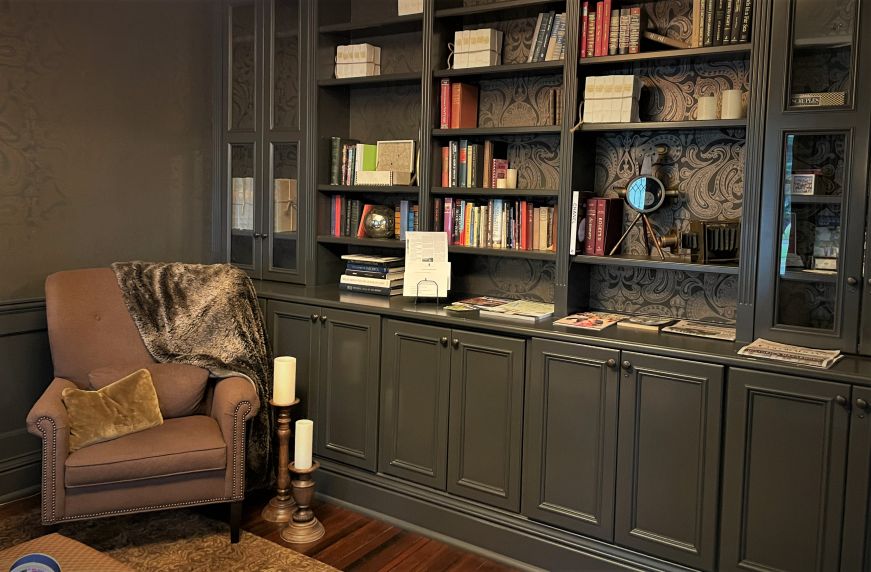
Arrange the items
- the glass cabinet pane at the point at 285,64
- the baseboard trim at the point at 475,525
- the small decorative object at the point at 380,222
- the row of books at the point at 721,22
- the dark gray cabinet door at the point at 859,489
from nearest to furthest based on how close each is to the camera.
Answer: the dark gray cabinet door at the point at 859,489, the row of books at the point at 721,22, the baseboard trim at the point at 475,525, the small decorative object at the point at 380,222, the glass cabinet pane at the point at 285,64

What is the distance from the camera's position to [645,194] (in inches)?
123

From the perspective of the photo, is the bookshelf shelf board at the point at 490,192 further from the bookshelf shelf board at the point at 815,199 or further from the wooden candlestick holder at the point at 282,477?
the wooden candlestick holder at the point at 282,477

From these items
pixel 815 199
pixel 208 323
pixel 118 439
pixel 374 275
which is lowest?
pixel 118 439

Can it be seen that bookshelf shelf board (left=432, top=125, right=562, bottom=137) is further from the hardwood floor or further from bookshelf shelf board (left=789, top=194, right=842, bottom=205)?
the hardwood floor

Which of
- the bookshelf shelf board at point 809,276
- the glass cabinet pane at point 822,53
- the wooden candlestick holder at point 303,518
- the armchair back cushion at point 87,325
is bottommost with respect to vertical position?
the wooden candlestick holder at point 303,518

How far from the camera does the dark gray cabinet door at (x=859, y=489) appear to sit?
2.39m

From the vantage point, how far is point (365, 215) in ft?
12.8

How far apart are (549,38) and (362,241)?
1.30 m

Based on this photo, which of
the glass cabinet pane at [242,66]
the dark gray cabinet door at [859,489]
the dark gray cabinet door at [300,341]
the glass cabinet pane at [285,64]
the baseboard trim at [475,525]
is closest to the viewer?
the dark gray cabinet door at [859,489]

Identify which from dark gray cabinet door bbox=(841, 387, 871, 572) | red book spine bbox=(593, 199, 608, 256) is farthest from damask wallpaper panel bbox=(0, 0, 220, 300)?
dark gray cabinet door bbox=(841, 387, 871, 572)

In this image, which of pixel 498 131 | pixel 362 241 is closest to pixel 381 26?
pixel 498 131

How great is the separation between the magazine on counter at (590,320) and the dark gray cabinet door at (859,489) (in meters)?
0.92

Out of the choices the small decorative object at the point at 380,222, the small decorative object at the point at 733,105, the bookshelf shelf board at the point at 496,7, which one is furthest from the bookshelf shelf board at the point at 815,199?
the small decorative object at the point at 380,222

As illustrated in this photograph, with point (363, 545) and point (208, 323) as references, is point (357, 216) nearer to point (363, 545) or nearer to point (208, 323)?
point (208, 323)
